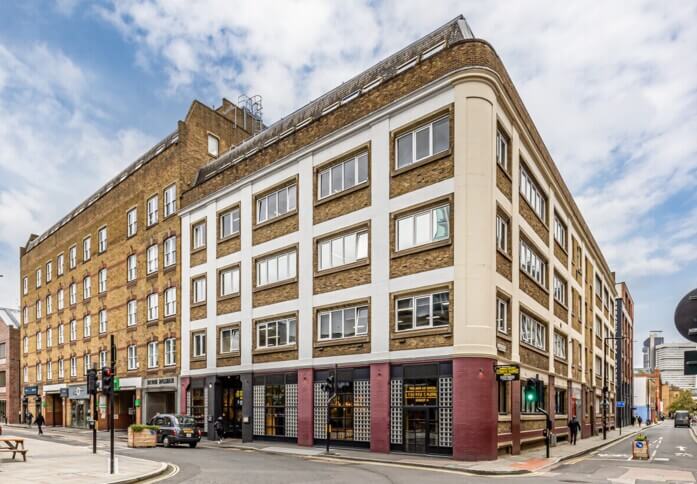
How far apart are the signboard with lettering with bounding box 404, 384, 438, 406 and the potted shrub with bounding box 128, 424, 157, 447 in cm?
1211

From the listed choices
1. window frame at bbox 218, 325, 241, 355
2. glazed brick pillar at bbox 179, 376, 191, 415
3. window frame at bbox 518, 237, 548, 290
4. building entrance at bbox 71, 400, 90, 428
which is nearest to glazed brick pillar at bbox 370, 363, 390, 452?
window frame at bbox 518, 237, 548, 290

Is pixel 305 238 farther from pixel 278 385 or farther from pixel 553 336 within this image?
pixel 553 336

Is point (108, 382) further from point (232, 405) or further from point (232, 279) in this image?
point (232, 405)

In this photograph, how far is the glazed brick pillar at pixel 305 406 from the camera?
27703mm

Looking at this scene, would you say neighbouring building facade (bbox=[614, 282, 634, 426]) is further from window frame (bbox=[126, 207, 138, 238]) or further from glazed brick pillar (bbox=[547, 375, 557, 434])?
window frame (bbox=[126, 207, 138, 238])

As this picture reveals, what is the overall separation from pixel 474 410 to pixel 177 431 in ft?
45.3

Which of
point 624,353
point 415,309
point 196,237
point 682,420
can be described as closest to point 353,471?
point 415,309

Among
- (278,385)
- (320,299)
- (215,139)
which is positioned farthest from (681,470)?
(215,139)

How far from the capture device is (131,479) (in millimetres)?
16094

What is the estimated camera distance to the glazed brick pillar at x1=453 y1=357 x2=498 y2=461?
70.0 feet

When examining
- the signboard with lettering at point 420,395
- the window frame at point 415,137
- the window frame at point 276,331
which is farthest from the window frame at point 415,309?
the window frame at point 276,331

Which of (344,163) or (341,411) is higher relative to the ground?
(344,163)

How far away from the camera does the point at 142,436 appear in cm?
2838

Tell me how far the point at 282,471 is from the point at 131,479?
165 inches
